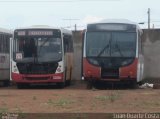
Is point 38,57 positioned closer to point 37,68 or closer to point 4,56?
point 37,68

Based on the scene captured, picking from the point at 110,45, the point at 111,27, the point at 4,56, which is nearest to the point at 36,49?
the point at 4,56

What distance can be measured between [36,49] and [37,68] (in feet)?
3.05

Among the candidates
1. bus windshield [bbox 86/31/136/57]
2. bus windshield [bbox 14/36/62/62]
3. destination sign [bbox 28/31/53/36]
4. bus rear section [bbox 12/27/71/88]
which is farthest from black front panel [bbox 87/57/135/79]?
destination sign [bbox 28/31/53/36]

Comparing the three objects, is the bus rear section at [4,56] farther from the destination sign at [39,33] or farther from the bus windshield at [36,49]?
the destination sign at [39,33]

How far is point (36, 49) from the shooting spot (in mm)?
30516

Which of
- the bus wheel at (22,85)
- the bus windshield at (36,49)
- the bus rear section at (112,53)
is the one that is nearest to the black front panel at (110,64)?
the bus rear section at (112,53)

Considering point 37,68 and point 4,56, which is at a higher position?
point 4,56

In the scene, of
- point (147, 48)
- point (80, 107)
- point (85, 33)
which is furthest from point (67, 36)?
point (80, 107)

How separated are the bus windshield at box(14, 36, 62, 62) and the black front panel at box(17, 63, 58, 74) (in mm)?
233

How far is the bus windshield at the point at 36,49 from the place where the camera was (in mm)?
30328

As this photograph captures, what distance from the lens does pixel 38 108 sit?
1781 centimetres

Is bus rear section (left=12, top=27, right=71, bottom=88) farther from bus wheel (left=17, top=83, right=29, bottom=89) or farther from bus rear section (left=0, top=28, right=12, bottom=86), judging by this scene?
bus rear section (left=0, top=28, right=12, bottom=86)

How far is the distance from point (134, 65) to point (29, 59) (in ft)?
16.4

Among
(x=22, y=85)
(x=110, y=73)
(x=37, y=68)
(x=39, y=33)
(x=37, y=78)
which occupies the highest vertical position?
(x=39, y=33)
